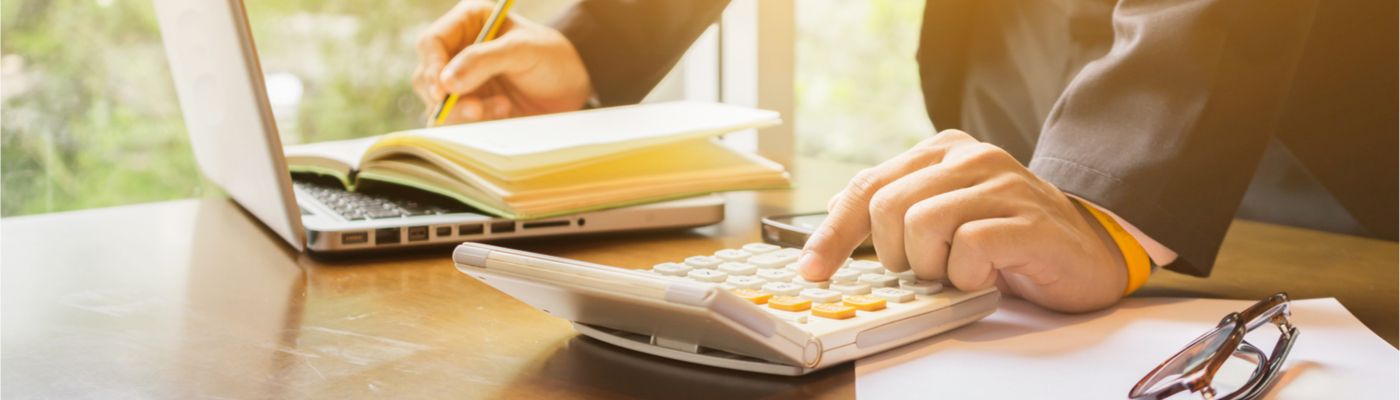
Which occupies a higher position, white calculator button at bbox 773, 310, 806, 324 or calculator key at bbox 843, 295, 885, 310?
white calculator button at bbox 773, 310, 806, 324

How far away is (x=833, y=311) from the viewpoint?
0.54m

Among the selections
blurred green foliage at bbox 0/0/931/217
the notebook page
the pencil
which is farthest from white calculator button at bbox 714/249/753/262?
blurred green foliage at bbox 0/0/931/217

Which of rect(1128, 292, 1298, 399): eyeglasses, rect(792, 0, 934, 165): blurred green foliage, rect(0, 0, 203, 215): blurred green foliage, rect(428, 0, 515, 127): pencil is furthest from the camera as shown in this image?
rect(792, 0, 934, 165): blurred green foliage

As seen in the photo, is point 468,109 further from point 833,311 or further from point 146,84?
point 146,84

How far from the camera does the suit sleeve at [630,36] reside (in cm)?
128

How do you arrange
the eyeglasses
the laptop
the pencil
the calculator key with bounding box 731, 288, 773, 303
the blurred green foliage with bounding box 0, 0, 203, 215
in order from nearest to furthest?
the eyeglasses
the calculator key with bounding box 731, 288, 773, 303
the laptop
the pencil
the blurred green foliage with bounding box 0, 0, 203, 215

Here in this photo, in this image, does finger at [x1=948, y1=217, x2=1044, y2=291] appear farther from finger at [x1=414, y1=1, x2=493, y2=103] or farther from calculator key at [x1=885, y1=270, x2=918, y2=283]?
finger at [x1=414, y1=1, x2=493, y2=103]

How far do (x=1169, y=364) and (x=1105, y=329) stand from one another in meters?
0.13

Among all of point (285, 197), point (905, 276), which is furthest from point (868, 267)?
point (285, 197)

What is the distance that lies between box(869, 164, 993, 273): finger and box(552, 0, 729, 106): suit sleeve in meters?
0.70

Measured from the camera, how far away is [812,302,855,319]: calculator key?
0.53 meters

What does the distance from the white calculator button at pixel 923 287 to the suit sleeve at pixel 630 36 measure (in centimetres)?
73

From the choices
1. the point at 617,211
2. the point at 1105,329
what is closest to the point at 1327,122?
the point at 1105,329

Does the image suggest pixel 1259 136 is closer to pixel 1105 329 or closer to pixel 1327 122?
pixel 1105 329
